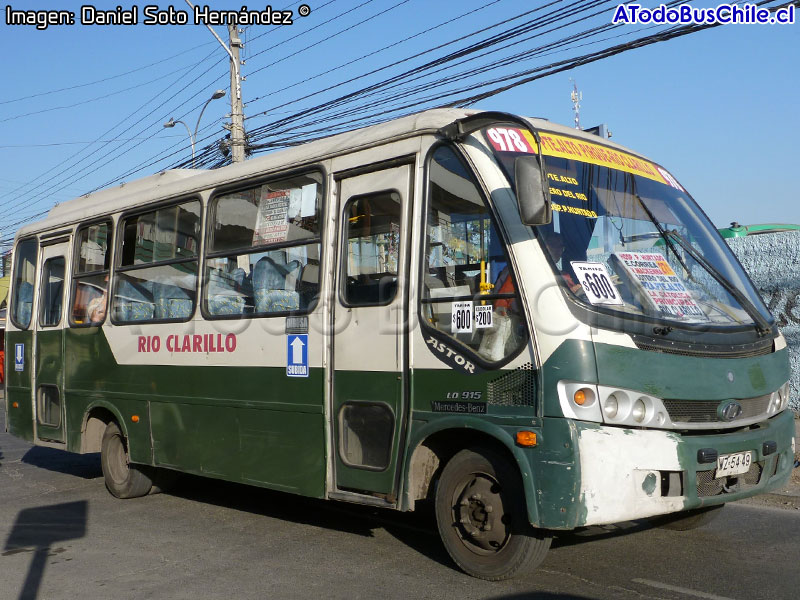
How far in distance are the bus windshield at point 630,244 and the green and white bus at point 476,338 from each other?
16 millimetres

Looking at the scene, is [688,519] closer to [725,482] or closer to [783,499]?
[725,482]

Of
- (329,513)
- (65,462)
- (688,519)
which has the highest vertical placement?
(688,519)

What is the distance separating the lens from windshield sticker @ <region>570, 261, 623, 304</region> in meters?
4.93

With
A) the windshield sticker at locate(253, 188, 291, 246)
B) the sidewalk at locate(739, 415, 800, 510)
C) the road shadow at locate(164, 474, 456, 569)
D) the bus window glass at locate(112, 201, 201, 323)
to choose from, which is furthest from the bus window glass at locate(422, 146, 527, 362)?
the sidewalk at locate(739, 415, 800, 510)

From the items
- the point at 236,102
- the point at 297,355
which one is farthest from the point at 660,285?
the point at 236,102

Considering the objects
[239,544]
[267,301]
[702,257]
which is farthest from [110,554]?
[702,257]

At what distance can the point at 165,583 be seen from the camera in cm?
553

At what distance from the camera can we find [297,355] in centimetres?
636

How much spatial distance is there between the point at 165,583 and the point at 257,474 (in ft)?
4.43

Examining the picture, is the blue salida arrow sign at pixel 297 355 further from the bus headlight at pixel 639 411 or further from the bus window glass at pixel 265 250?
the bus headlight at pixel 639 411

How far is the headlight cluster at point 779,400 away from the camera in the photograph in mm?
5512

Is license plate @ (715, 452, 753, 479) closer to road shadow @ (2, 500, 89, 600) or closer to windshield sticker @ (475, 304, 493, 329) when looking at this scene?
windshield sticker @ (475, 304, 493, 329)

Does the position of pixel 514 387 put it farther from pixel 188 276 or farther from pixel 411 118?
pixel 188 276

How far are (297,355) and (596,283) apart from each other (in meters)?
2.39
